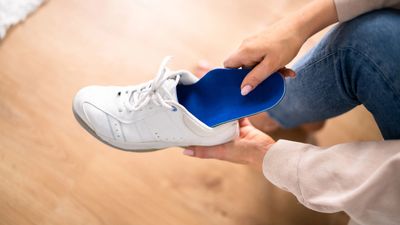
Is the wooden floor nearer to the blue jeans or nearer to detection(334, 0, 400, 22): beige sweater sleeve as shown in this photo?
the blue jeans

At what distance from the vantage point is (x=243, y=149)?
0.64 metres

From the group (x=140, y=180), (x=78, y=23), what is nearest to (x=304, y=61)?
(x=140, y=180)

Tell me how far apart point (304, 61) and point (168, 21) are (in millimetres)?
449

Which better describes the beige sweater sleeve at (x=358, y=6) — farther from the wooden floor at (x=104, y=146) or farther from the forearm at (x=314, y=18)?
the wooden floor at (x=104, y=146)

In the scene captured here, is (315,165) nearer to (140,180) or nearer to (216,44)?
(140,180)

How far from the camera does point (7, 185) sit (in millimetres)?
708

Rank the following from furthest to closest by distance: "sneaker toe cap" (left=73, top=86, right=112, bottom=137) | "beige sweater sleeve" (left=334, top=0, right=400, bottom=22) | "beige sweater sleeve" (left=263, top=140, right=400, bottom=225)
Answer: "sneaker toe cap" (left=73, top=86, right=112, bottom=137)
"beige sweater sleeve" (left=334, top=0, right=400, bottom=22)
"beige sweater sleeve" (left=263, top=140, right=400, bottom=225)

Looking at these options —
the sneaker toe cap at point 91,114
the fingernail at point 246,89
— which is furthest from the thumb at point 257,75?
the sneaker toe cap at point 91,114

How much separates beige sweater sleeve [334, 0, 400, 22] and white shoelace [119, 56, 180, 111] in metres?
0.30

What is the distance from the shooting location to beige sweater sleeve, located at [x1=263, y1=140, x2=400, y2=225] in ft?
1.44

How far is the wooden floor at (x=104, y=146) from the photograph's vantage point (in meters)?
0.73

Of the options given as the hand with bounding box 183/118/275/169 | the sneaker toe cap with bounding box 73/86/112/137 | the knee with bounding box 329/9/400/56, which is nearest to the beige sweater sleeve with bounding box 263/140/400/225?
the hand with bounding box 183/118/275/169

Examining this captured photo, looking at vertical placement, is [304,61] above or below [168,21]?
below

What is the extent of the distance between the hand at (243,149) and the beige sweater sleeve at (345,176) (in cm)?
4
